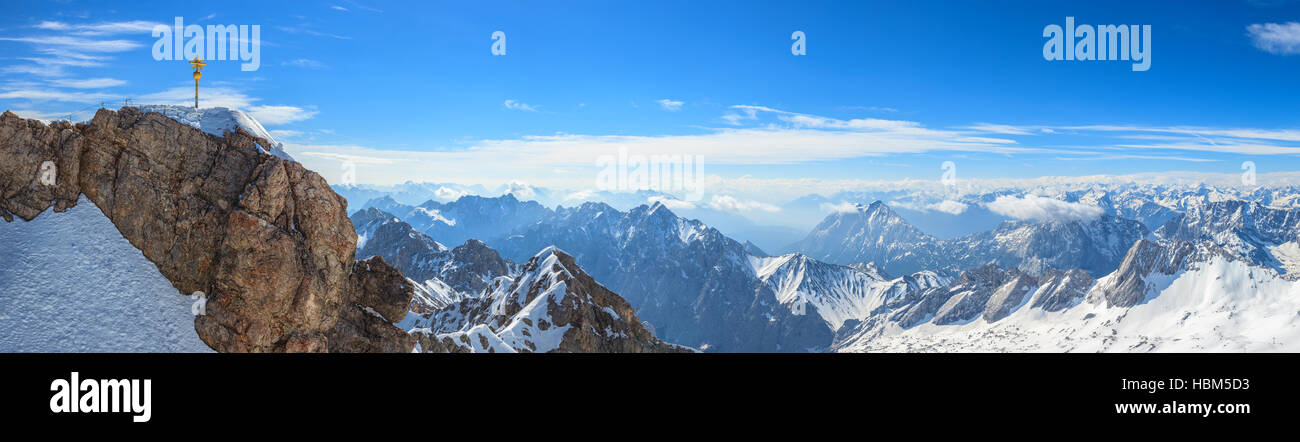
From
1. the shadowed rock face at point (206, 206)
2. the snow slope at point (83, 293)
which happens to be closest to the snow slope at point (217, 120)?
the shadowed rock face at point (206, 206)

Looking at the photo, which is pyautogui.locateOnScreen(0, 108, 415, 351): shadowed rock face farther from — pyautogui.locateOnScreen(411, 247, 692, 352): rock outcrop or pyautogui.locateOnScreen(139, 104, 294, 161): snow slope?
pyautogui.locateOnScreen(411, 247, 692, 352): rock outcrop

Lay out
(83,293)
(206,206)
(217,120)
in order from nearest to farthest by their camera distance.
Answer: (83,293)
(206,206)
(217,120)

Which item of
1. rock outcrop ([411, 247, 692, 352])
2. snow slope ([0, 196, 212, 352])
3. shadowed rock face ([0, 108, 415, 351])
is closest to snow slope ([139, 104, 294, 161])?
shadowed rock face ([0, 108, 415, 351])

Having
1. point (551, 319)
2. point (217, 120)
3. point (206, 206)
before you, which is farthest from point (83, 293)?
point (551, 319)

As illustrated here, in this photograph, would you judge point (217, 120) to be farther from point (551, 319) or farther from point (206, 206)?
point (551, 319)
